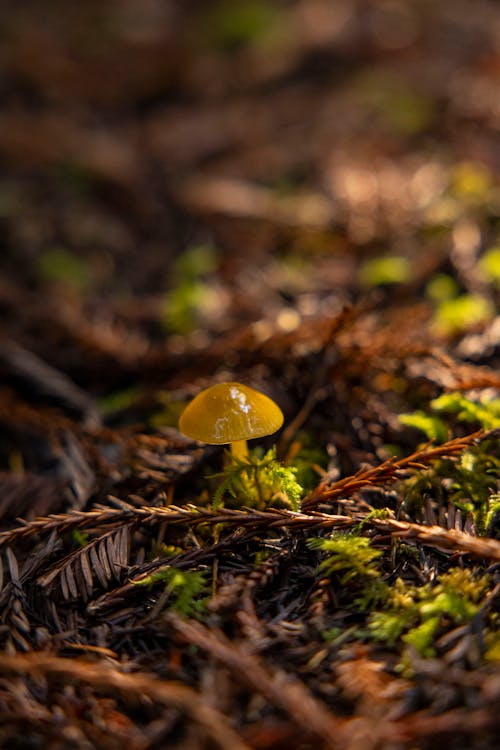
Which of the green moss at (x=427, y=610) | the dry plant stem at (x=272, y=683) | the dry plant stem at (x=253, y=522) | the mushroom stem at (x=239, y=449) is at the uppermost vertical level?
the mushroom stem at (x=239, y=449)

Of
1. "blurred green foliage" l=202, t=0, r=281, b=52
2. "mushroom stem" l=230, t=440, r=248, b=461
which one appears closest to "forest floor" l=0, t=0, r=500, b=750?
"mushroom stem" l=230, t=440, r=248, b=461

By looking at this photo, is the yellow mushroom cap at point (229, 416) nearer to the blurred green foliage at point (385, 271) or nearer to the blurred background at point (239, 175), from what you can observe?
the blurred background at point (239, 175)

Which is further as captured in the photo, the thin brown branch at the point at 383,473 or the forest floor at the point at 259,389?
the thin brown branch at the point at 383,473

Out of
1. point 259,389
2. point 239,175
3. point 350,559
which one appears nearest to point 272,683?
point 350,559

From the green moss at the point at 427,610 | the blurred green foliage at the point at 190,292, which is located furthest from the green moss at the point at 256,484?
the blurred green foliage at the point at 190,292

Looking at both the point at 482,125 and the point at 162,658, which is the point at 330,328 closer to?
the point at 162,658

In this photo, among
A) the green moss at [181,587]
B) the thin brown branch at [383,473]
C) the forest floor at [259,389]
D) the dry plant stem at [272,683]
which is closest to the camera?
the dry plant stem at [272,683]

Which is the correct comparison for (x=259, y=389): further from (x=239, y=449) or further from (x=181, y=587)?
(x=181, y=587)
